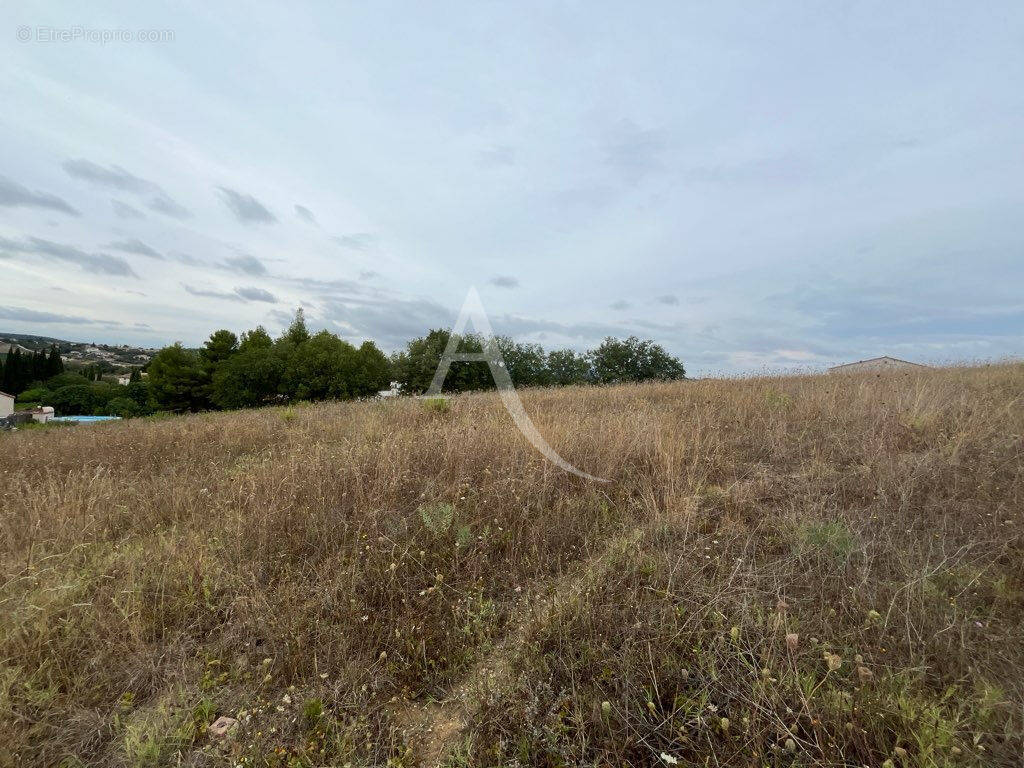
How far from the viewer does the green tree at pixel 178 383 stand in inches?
1959

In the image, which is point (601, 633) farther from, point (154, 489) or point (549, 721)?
point (154, 489)

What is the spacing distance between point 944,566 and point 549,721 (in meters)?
2.74

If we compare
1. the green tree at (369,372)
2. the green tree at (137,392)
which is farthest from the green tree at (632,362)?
the green tree at (137,392)

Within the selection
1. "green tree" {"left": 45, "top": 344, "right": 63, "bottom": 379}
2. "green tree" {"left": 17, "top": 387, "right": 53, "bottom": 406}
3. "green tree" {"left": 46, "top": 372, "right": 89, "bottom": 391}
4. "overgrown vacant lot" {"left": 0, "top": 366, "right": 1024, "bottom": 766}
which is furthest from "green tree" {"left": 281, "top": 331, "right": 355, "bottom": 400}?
"green tree" {"left": 45, "top": 344, "right": 63, "bottom": 379}

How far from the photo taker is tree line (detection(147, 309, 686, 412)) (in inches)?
1649

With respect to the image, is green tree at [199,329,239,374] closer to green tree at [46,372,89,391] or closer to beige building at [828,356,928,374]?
green tree at [46,372,89,391]

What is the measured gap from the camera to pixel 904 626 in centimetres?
214

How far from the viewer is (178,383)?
50.1m

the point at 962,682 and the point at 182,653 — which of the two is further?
the point at 182,653

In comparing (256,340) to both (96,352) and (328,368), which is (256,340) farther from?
(96,352)

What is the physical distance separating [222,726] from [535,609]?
1.65 meters

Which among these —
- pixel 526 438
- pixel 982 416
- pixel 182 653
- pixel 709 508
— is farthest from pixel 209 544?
pixel 982 416

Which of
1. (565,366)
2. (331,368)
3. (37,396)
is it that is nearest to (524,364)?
(565,366)

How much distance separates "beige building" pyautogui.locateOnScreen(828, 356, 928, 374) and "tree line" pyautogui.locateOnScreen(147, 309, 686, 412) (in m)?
23.5
